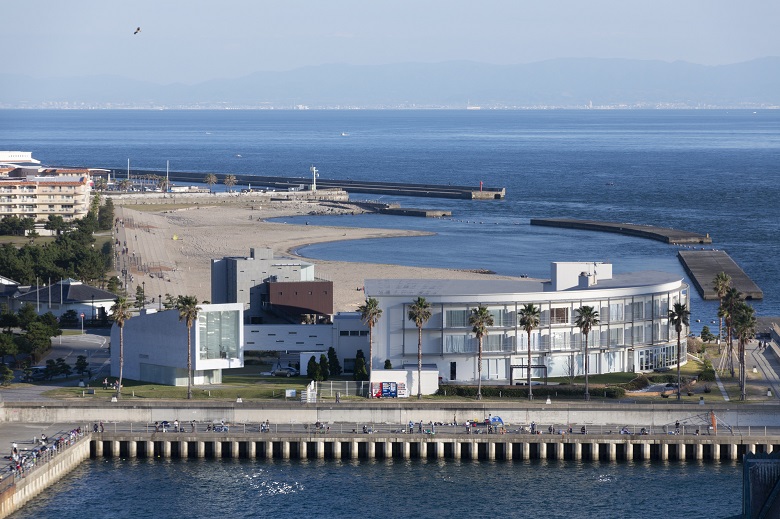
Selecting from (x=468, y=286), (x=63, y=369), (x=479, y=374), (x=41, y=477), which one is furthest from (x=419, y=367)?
(x=41, y=477)

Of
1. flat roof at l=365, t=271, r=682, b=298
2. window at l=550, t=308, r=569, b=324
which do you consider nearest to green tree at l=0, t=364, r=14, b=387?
flat roof at l=365, t=271, r=682, b=298

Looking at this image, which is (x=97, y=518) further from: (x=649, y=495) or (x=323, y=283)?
(x=323, y=283)

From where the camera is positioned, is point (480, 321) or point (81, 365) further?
point (81, 365)

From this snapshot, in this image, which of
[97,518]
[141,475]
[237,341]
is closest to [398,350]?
[237,341]

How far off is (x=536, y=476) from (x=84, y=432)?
67.9ft

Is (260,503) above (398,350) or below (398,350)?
below

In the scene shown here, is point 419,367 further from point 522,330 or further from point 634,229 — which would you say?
point 634,229

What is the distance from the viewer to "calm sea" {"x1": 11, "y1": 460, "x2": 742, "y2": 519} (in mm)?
53438

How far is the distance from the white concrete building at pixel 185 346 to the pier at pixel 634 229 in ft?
314

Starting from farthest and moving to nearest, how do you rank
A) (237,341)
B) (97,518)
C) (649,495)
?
(237,341) < (649,495) < (97,518)

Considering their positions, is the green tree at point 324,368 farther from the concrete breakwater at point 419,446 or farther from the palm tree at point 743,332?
the palm tree at point 743,332

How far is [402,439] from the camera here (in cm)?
6119

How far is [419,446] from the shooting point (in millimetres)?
61250

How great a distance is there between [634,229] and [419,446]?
11123cm
